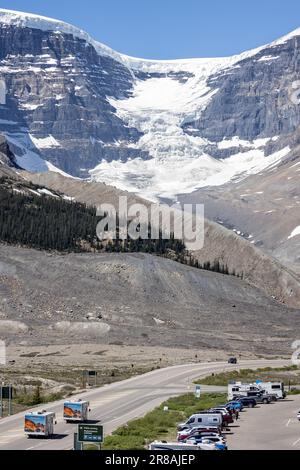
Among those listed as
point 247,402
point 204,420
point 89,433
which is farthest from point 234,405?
point 89,433

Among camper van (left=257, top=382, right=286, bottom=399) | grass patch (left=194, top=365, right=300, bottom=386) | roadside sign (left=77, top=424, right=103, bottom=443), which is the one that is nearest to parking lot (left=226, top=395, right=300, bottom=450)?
camper van (left=257, top=382, right=286, bottom=399)

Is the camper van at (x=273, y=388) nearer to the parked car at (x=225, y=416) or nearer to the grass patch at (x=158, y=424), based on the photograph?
the grass patch at (x=158, y=424)

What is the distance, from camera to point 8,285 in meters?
191

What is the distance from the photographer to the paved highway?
61.7 m

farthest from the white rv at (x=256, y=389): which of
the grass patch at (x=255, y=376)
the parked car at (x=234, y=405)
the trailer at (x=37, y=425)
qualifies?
the trailer at (x=37, y=425)

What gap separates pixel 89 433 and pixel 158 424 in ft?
81.8

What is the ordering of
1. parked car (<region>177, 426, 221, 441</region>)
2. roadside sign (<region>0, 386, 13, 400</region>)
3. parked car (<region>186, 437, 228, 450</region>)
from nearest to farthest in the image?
parked car (<region>186, 437, 228, 450</region>) → parked car (<region>177, 426, 221, 441</region>) → roadside sign (<region>0, 386, 13, 400</region>)

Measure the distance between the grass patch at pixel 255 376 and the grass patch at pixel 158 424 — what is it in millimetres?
18949

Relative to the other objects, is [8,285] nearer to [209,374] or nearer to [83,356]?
[83,356]

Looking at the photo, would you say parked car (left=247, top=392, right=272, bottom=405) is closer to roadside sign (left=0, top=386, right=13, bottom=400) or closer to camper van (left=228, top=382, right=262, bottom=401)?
camper van (left=228, top=382, right=262, bottom=401)

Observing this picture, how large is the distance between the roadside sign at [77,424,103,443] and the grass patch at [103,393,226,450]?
28.2 feet

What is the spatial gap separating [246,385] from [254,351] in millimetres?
78553

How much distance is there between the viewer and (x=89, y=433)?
152 feet

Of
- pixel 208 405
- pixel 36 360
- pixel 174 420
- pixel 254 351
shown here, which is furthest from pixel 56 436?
pixel 254 351
